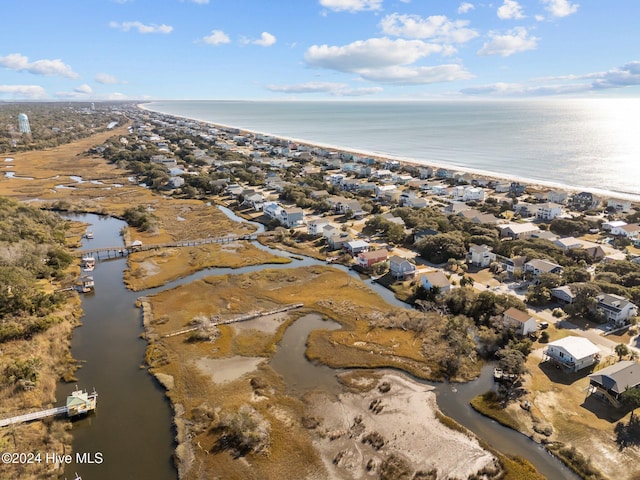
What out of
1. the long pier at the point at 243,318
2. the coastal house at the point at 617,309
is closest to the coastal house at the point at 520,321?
the coastal house at the point at 617,309

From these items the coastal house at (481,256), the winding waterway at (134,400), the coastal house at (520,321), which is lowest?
the winding waterway at (134,400)

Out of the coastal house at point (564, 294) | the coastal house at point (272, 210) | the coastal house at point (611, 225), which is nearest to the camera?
the coastal house at point (564, 294)

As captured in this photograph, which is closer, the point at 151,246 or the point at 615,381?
the point at 615,381

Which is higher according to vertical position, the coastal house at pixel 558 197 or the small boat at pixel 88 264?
the coastal house at pixel 558 197

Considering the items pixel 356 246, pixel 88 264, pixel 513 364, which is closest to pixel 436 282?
pixel 513 364

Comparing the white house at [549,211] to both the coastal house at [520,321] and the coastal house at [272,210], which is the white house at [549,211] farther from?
the coastal house at [272,210]

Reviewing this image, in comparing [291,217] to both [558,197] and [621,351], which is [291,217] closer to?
[621,351]

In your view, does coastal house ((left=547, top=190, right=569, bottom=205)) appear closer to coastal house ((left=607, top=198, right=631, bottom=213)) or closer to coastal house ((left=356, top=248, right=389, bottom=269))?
coastal house ((left=607, top=198, right=631, bottom=213))
